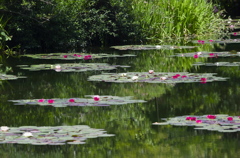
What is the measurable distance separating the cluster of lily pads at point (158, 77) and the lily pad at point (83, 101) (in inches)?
48.2

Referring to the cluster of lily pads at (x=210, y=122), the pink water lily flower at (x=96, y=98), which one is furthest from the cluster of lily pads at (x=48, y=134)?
the pink water lily flower at (x=96, y=98)

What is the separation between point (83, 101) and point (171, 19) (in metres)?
9.54

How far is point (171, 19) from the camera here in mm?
15656

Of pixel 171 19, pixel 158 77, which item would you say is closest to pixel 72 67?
pixel 158 77

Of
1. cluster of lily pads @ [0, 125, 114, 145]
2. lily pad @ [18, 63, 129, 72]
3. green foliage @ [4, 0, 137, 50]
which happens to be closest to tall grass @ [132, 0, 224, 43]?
green foliage @ [4, 0, 137, 50]

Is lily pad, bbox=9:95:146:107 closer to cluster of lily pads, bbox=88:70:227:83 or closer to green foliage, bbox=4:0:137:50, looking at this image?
cluster of lily pads, bbox=88:70:227:83

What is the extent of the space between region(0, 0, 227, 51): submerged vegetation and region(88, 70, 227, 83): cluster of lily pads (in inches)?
167

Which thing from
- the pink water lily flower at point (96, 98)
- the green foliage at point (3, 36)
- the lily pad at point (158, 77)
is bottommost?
the pink water lily flower at point (96, 98)

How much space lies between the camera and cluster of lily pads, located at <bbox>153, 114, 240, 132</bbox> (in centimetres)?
496

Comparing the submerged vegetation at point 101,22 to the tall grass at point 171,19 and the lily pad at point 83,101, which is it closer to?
the tall grass at point 171,19

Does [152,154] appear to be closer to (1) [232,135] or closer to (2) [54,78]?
(1) [232,135]

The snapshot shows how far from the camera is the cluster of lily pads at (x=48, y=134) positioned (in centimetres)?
460

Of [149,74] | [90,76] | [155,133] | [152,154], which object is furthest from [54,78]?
[152,154]

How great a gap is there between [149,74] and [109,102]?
2.03 meters
